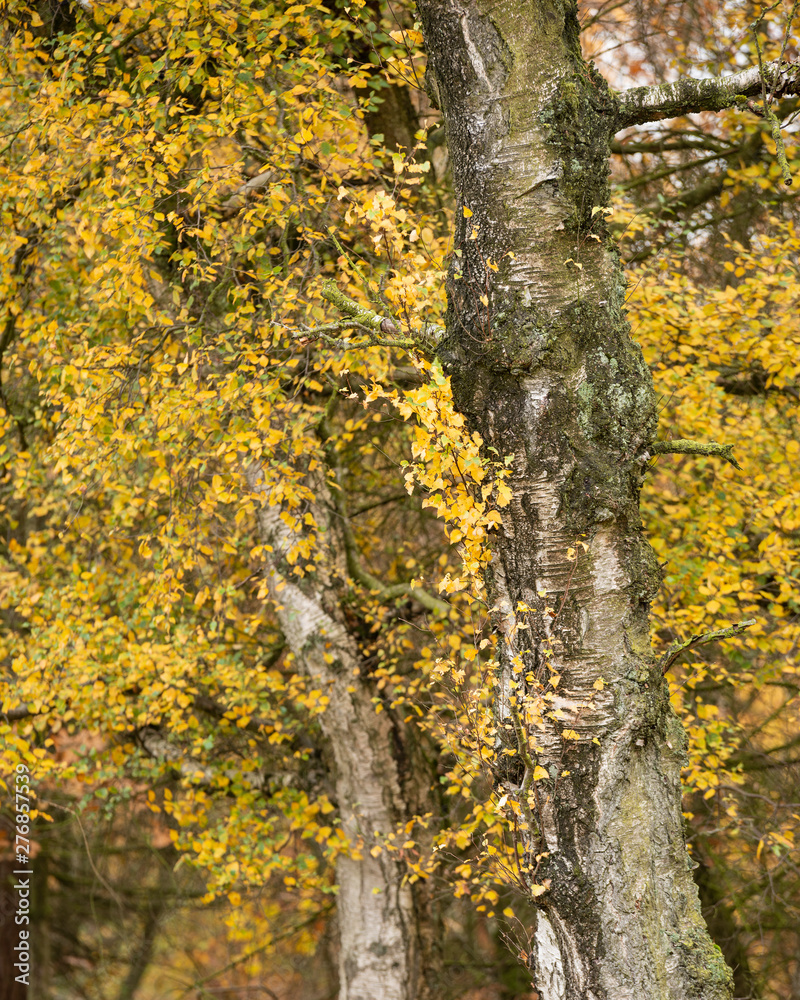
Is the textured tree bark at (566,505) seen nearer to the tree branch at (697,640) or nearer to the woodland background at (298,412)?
the tree branch at (697,640)

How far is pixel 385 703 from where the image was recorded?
16.9 ft

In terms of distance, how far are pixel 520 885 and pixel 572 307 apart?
2.04 meters

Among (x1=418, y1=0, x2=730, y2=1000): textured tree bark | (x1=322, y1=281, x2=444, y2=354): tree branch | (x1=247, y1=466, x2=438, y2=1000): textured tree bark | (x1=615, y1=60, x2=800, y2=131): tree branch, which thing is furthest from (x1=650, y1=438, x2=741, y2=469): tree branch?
(x1=247, y1=466, x2=438, y2=1000): textured tree bark

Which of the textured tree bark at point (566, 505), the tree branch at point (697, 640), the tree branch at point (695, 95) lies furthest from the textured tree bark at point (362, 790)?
the tree branch at point (695, 95)

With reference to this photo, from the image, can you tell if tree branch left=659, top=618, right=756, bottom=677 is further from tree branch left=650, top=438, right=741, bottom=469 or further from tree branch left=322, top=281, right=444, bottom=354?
tree branch left=322, top=281, right=444, bottom=354

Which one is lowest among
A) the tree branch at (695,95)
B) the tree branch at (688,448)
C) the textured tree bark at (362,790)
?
the textured tree bark at (362,790)

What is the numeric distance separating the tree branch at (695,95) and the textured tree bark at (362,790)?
2.80 metres

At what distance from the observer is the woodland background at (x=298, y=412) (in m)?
3.91

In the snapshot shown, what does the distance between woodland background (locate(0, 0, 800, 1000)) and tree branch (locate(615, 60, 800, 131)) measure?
21 cm

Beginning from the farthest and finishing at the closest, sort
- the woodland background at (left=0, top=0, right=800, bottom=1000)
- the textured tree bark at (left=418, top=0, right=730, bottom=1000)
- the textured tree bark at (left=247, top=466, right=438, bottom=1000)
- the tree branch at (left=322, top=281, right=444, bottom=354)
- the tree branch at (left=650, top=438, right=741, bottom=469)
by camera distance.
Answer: the textured tree bark at (left=247, top=466, right=438, bottom=1000)
the woodland background at (left=0, top=0, right=800, bottom=1000)
the tree branch at (left=322, top=281, right=444, bottom=354)
the tree branch at (left=650, top=438, right=741, bottom=469)
the textured tree bark at (left=418, top=0, right=730, bottom=1000)

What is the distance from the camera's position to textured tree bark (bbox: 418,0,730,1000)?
2.73 m

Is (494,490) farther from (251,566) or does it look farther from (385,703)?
(251,566)

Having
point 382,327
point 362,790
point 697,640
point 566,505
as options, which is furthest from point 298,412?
point 697,640

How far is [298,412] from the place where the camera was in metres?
4.57
